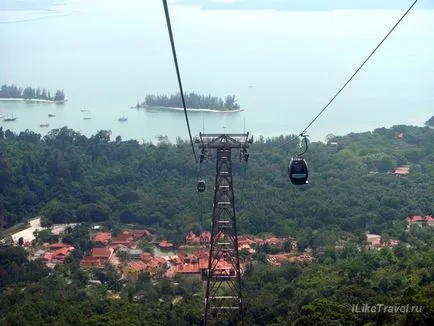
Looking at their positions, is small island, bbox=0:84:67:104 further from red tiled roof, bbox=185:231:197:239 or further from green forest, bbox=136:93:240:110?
red tiled roof, bbox=185:231:197:239

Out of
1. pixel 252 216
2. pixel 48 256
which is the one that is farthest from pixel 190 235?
A: pixel 48 256

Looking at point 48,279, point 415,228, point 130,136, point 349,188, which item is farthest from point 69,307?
point 130,136

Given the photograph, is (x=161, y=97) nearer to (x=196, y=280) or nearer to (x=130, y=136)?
(x=130, y=136)

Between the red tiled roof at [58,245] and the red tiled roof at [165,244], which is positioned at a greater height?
the red tiled roof at [165,244]

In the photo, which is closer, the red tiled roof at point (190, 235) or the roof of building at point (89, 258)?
the roof of building at point (89, 258)

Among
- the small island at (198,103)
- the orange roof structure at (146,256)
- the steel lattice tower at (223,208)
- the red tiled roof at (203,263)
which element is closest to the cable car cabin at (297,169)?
the steel lattice tower at (223,208)

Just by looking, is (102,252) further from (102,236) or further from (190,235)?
(190,235)

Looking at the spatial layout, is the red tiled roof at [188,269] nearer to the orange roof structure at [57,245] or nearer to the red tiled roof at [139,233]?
the red tiled roof at [139,233]

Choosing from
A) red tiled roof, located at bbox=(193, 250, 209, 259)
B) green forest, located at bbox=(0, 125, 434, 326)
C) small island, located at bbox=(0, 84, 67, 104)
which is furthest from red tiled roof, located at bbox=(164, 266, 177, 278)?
small island, located at bbox=(0, 84, 67, 104)
